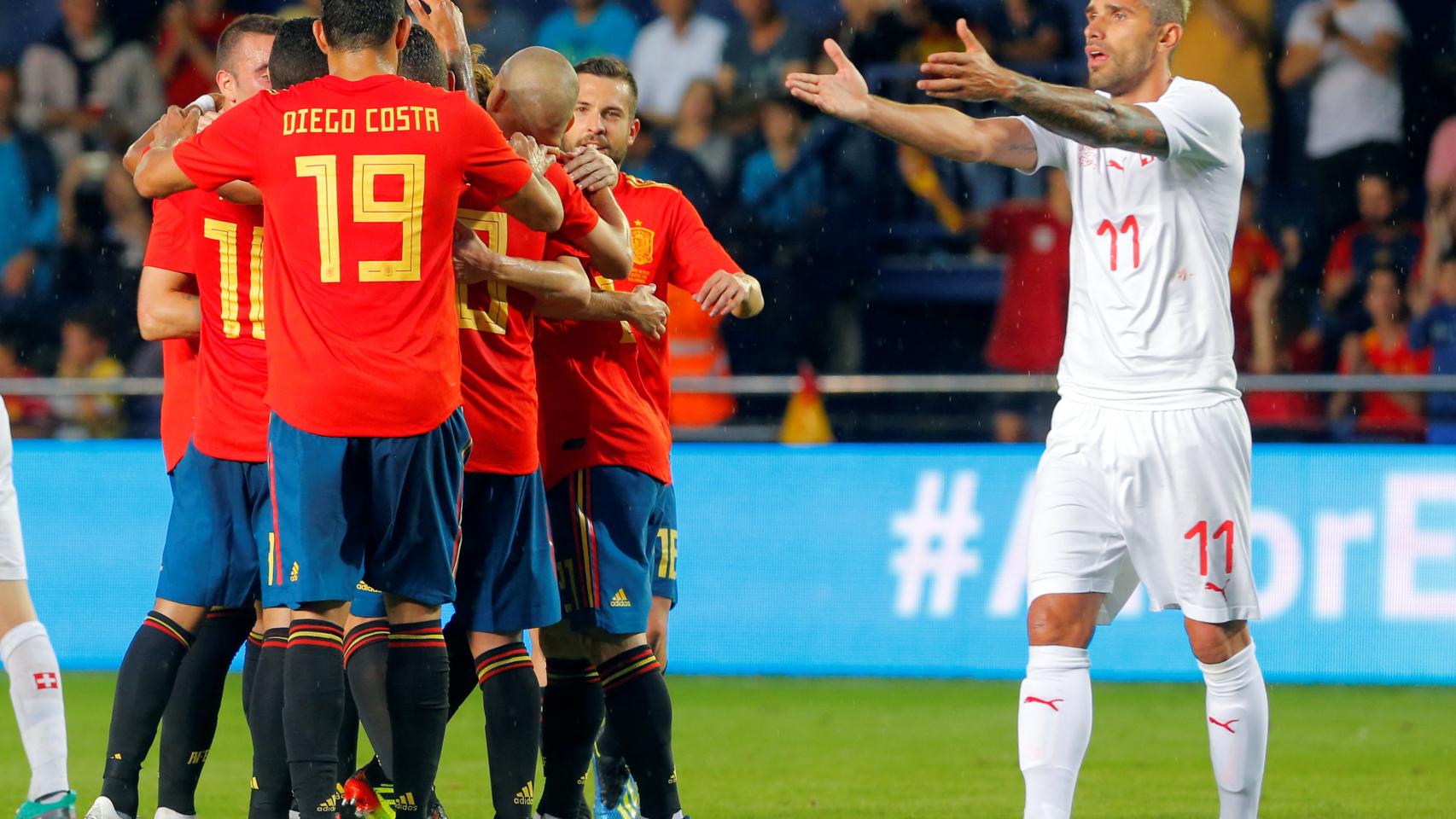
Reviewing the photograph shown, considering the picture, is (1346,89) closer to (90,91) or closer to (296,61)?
(90,91)

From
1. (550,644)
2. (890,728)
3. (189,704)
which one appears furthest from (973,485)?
(189,704)

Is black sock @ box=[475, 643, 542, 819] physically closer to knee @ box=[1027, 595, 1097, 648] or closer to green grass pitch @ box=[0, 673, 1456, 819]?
green grass pitch @ box=[0, 673, 1456, 819]

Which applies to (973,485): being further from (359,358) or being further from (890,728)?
(359,358)

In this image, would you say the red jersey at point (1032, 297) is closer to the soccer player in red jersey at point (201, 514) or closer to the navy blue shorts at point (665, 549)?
the navy blue shorts at point (665, 549)

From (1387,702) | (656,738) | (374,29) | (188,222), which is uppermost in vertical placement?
(374,29)

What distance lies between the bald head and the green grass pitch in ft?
7.20

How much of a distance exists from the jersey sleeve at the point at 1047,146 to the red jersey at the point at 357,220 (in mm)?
1438

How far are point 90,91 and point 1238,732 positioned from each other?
37.1 ft

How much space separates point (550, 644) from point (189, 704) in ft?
3.28

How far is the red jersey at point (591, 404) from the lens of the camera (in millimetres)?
5371

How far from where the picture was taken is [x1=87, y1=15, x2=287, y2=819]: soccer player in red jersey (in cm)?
504

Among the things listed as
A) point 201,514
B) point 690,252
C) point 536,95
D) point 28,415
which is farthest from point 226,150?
point 28,415

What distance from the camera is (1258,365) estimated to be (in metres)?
11.5

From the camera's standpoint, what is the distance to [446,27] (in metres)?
5.04
